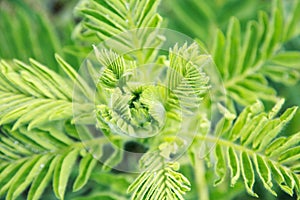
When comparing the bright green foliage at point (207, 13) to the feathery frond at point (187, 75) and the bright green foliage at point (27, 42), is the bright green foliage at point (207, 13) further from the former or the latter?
the feathery frond at point (187, 75)

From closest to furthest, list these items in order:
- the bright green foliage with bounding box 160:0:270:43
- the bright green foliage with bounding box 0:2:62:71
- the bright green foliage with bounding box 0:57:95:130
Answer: the bright green foliage with bounding box 0:57:95:130 < the bright green foliage with bounding box 0:2:62:71 < the bright green foliage with bounding box 160:0:270:43

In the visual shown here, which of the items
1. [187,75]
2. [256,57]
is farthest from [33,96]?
[256,57]

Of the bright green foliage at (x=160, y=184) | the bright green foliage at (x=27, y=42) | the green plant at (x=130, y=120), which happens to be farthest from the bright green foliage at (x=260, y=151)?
the bright green foliage at (x=27, y=42)

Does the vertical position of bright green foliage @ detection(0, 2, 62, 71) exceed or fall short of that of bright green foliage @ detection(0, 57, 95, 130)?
it exceeds it

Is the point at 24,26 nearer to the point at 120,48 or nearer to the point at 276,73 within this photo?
the point at 120,48

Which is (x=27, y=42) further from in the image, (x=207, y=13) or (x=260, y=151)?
(x=260, y=151)

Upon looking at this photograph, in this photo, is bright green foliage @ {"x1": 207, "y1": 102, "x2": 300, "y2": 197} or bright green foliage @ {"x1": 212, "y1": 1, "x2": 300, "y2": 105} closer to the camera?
bright green foliage @ {"x1": 207, "y1": 102, "x2": 300, "y2": 197}

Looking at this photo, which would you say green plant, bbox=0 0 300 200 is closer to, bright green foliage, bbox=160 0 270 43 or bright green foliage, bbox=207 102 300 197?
bright green foliage, bbox=207 102 300 197

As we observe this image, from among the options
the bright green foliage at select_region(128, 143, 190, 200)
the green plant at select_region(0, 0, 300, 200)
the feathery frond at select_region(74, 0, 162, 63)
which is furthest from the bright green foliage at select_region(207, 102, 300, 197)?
the feathery frond at select_region(74, 0, 162, 63)

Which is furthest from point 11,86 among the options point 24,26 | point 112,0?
point 24,26
